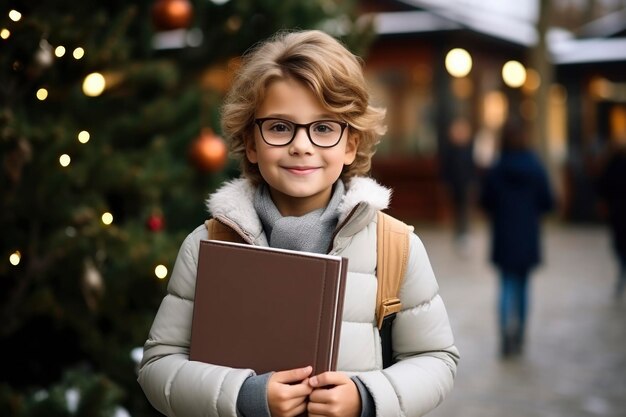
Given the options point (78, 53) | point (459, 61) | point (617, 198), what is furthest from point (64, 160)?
point (459, 61)

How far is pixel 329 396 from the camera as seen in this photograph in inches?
69.2

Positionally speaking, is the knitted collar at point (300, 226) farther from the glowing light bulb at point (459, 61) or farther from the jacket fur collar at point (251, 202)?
the glowing light bulb at point (459, 61)

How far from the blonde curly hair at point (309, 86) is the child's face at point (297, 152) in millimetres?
22

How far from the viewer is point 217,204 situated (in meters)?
2.05

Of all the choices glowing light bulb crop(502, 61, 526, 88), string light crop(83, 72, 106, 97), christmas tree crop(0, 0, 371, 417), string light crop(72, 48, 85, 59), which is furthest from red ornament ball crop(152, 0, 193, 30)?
glowing light bulb crop(502, 61, 526, 88)

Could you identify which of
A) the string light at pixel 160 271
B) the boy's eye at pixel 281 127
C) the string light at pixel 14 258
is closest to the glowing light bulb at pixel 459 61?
the string light at pixel 160 271

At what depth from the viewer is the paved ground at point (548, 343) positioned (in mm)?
5621

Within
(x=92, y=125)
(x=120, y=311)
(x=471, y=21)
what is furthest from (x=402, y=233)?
(x=471, y=21)

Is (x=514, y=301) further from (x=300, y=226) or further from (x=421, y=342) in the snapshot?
(x=300, y=226)

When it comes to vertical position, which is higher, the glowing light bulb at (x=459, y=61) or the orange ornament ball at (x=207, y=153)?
the glowing light bulb at (x=459, y=61)

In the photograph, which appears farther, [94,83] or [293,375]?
[94,83]

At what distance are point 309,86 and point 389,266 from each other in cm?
46

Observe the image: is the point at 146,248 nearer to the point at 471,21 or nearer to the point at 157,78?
the point at 157,78

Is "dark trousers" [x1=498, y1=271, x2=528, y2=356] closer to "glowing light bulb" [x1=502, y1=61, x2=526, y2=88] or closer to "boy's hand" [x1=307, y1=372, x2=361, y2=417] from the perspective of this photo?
"boy's hand" [x1=307, y1=372, x2=361, y2=417]
